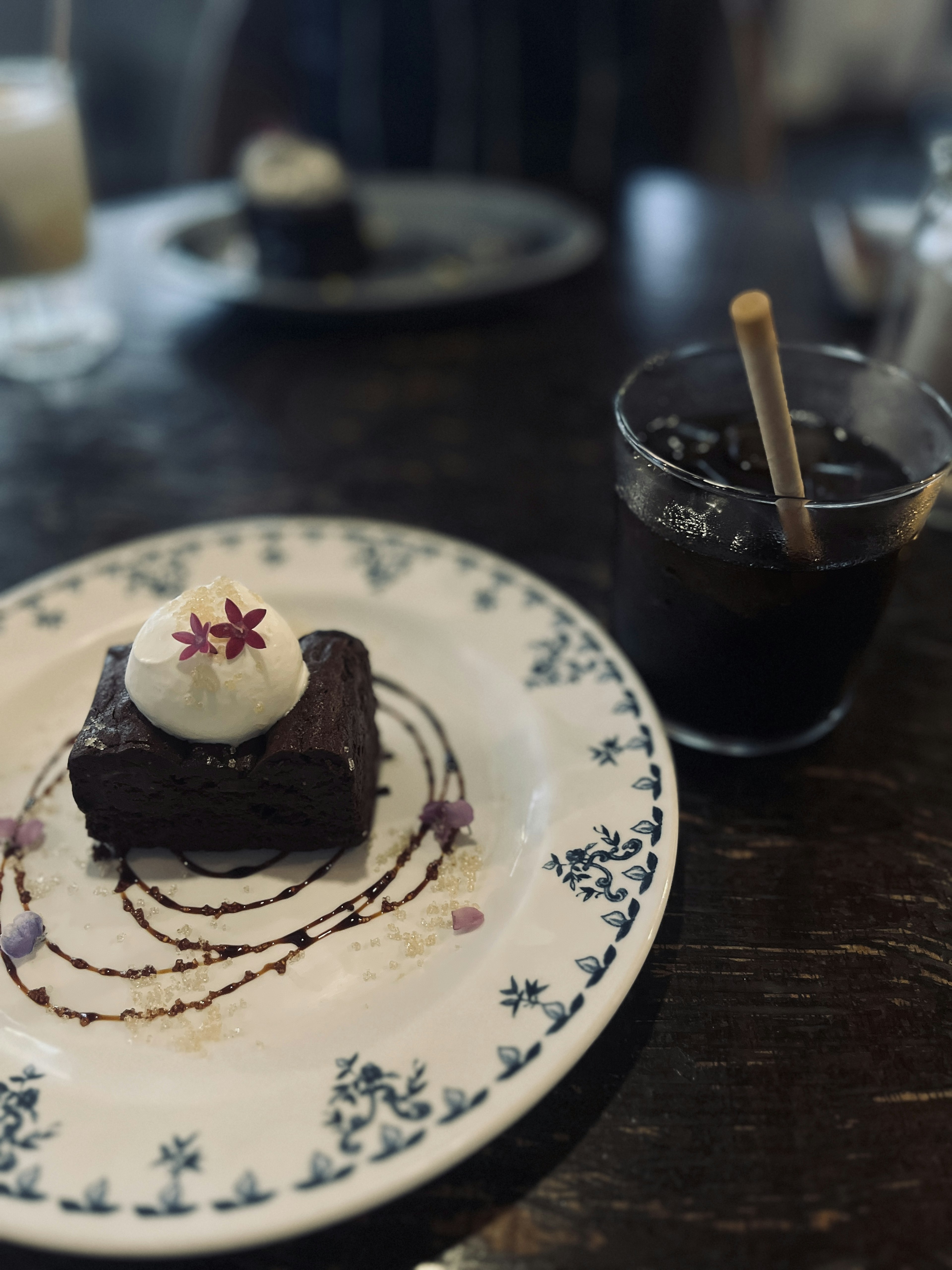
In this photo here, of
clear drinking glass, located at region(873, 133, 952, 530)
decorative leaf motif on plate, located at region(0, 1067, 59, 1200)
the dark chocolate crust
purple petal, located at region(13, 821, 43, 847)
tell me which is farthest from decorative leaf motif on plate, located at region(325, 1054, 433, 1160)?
the dark chocolate crust

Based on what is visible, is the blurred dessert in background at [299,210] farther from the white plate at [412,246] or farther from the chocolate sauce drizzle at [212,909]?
the chocolate sauce drizzle at [212,909]

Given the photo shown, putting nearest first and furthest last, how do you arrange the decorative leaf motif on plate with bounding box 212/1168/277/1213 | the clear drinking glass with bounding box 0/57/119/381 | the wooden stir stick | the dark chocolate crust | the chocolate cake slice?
the decorative leaf motif on plate with bounding box 212/1168/277/1213 → the wooden stir stick → the chocolate cake slice → the clear drinking glass with bounding box 0/57/119/381 → the dark chocolate crust

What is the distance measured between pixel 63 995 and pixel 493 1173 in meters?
0.49

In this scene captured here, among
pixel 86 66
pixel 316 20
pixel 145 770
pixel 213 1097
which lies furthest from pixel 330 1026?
pixel 86 66

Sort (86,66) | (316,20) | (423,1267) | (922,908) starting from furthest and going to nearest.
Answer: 1. (86,66)
2. (316,20)
3. (922,908)
4. (423,1267)

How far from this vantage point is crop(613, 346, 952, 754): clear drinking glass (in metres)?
1.01

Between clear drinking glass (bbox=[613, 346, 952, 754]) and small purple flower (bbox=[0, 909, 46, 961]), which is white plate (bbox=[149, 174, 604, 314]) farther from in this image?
small purple flower (bbox=[0, 909, 46, 961])

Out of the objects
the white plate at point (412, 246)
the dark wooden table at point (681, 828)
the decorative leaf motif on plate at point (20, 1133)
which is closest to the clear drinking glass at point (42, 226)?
the dark wooden table at point (681, 828)

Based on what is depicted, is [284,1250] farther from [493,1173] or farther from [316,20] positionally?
[316,20]

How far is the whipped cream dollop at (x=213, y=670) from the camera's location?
3.32 ft

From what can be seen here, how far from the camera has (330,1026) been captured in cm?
89

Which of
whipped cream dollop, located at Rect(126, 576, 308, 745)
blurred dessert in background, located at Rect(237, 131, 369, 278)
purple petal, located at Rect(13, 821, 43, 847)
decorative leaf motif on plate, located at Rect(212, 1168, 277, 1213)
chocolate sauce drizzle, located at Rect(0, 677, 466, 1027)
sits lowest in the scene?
chocolate sauce drizzle, located at Rect(0, 677, 466, 1027)

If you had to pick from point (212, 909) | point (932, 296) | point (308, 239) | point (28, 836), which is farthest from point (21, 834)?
point (308, 239)

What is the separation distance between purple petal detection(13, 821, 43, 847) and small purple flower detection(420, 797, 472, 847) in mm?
477
